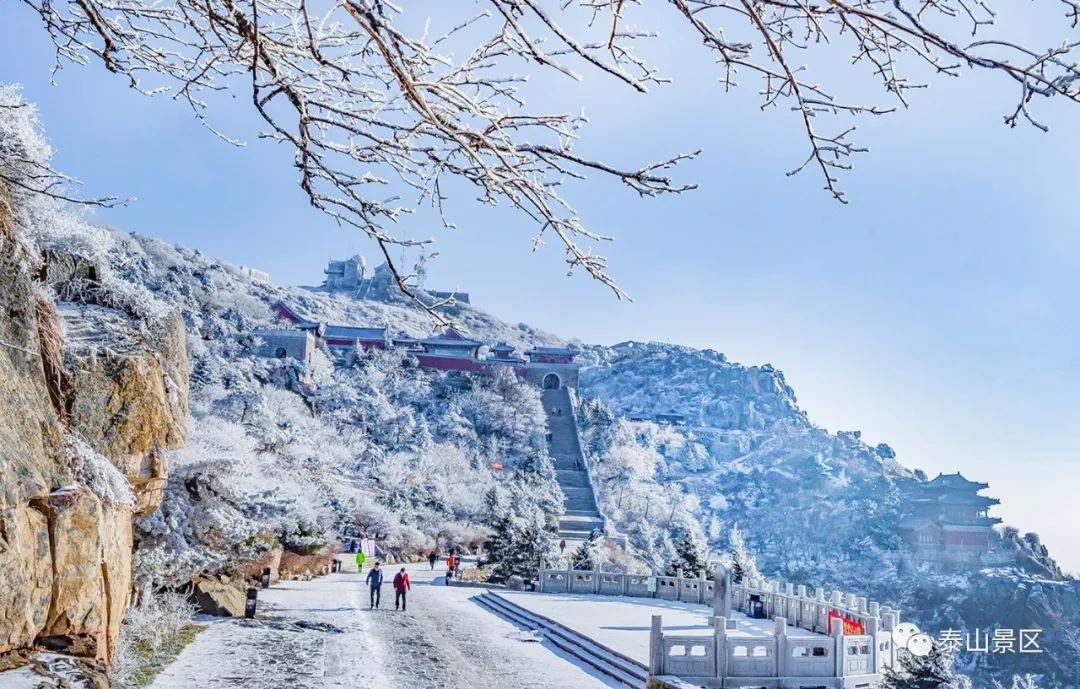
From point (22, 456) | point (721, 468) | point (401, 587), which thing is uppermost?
point (721, 468)

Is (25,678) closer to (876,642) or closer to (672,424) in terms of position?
(876,642)

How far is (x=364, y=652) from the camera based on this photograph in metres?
12.0

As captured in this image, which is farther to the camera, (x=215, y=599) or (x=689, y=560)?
(x=689, y=560)

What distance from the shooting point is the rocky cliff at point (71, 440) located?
5035 mm

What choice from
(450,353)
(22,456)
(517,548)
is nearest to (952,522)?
(450,353)

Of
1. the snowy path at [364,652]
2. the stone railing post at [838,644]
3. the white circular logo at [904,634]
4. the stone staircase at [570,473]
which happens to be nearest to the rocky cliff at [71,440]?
the snowy path at [364,652]

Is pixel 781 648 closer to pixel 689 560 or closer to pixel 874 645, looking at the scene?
pixel 874 645

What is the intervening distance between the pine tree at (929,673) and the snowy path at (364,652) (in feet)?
12.1

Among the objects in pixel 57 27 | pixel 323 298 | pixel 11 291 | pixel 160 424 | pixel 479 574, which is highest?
pixel 323 298

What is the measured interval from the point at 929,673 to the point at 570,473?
4241 centimetres

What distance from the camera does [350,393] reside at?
53031 millimetres

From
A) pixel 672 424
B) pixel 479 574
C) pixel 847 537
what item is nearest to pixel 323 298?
pixel 672 424

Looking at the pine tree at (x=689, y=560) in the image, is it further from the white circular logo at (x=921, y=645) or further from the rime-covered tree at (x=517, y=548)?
the white circular logo at (x=921, y=645)

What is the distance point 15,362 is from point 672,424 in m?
82.4
